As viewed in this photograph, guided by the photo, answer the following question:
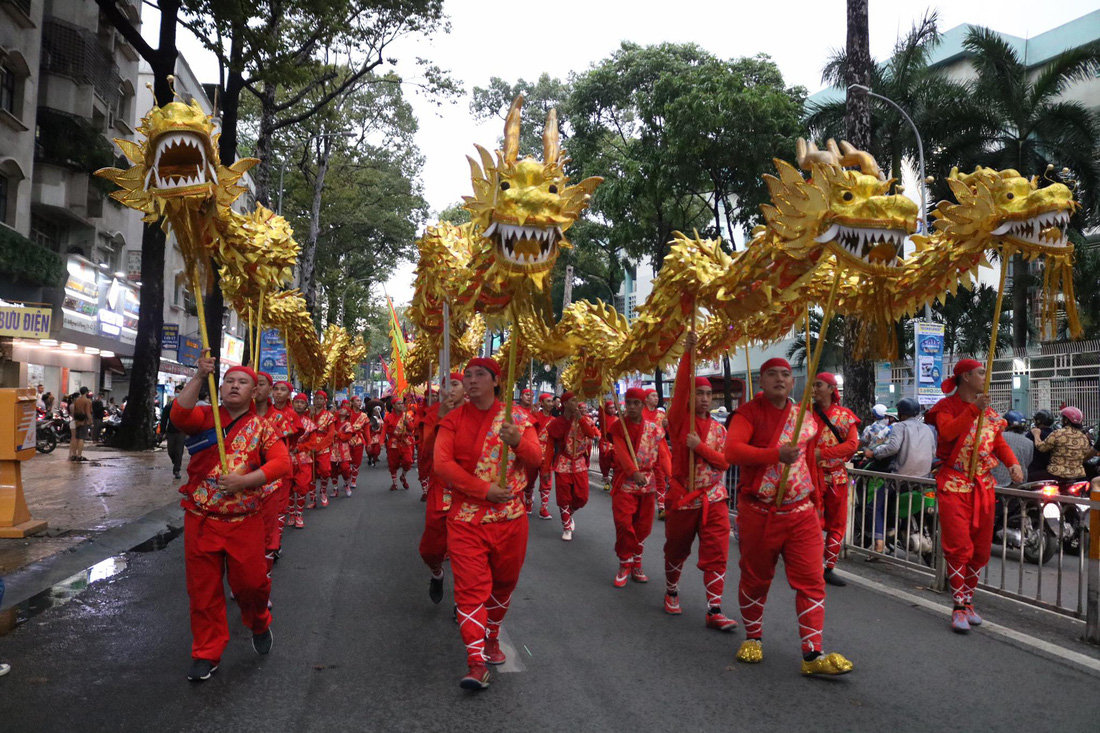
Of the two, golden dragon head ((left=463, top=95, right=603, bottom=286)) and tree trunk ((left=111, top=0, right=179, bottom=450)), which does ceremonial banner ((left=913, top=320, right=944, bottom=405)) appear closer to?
golden dragon head ((left=463, top=95, right=603, bottom=286))

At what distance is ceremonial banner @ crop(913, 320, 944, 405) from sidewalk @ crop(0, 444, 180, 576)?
1086cm

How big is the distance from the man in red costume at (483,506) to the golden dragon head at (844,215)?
191 cm

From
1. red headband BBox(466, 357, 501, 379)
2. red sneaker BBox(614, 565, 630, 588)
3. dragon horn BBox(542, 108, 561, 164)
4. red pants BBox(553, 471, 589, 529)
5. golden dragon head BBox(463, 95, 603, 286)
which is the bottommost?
red sneaker BBox(614, 565, 630, 588)

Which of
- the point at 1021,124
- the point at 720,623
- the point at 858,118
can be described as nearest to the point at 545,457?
the point at 720,623

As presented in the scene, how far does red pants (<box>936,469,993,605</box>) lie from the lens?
5617 mm

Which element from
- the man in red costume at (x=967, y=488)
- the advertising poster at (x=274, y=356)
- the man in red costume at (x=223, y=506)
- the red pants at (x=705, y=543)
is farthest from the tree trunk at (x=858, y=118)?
the advertising poster at (x=274, y=356)

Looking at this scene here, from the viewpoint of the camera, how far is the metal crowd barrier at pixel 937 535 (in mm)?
6961

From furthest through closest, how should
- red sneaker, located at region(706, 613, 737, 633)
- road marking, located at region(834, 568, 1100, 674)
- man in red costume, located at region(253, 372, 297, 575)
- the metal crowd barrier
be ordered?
the metal crowd barrier → red sneaker, located at region(706, 613, 737, 633) → road marking, located at region(834, 568, 1100, 674) → man in red costume, located at region(253, 372, 297, 575)

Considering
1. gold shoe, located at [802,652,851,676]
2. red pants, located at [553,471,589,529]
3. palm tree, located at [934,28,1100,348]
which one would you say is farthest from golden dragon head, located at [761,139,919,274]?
palm tree, located at [934,28,1100,348]

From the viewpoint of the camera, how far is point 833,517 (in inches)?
289

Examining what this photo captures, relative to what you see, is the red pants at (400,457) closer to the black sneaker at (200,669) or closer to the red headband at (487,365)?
the red headband at (487,365)

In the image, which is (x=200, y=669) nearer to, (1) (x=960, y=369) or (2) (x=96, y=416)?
(1) (x=960, y=369)

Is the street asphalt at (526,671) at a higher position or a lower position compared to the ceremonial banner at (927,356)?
lower

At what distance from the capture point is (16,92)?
1906 cm
